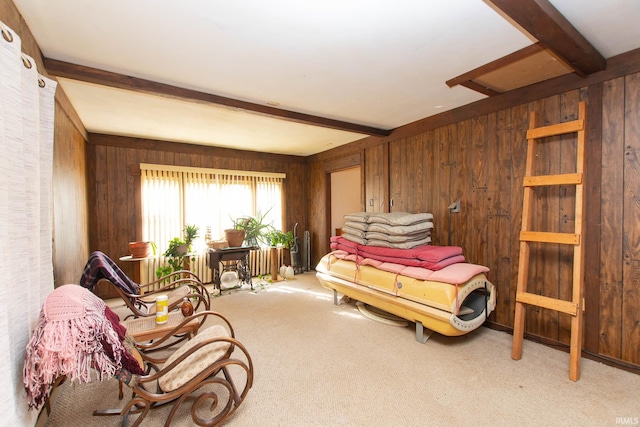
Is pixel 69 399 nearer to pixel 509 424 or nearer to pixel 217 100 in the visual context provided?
pixel 217 100

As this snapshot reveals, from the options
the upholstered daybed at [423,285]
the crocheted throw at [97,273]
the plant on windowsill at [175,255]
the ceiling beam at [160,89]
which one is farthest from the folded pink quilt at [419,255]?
the plant on windowsill at [175,255]

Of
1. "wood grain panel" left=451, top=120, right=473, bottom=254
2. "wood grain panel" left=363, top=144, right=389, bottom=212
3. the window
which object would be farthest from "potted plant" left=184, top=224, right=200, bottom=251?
"wood grain panel" left=451, top=120, right=473, bottom=254

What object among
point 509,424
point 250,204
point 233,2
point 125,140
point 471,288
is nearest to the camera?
point 233,2

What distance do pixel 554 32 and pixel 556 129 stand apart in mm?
973

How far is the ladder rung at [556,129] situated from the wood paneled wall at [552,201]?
0.75 ft

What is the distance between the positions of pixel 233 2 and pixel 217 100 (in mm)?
1442

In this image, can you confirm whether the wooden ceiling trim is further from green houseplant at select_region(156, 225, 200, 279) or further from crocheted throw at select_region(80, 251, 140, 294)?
green houseplant at select_region(156, 225, 200, 279)

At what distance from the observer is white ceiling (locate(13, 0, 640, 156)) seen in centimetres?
169

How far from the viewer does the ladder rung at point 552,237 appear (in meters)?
2.26

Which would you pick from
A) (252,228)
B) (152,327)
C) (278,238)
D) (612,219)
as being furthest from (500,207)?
(252,228)

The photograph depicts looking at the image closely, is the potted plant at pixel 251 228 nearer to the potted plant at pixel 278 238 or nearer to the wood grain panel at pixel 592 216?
the potted plant at pixel 278 238

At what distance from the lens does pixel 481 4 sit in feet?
5.43

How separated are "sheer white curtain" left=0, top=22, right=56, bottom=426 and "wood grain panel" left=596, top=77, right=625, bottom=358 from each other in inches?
151

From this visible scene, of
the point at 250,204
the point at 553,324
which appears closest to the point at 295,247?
the point at 250,204
